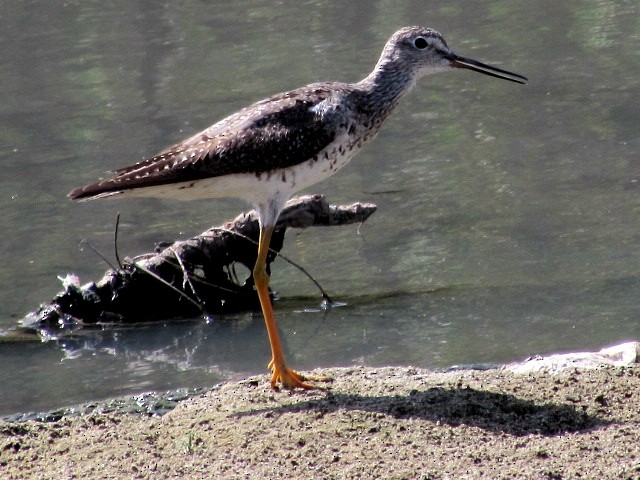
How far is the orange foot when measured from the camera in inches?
277

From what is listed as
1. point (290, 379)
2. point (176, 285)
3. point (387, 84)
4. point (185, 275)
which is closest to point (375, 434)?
point (290, 379)

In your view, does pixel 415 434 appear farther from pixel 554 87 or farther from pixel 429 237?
pixel 554 87

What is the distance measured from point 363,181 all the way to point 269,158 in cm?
485

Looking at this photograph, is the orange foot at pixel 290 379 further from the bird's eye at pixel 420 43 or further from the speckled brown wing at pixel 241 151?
the bird's eye at pixel 420 43

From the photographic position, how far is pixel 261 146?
7.24 meters

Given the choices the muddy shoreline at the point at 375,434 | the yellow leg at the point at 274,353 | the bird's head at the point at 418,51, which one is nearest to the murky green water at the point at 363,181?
the yellow leg at the point at 274,353

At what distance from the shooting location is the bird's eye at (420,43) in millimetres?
8156

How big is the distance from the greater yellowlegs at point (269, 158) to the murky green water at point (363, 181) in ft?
4.88

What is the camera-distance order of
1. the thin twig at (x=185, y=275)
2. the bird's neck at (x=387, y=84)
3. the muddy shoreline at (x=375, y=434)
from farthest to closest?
the thin twig at (x=185, y=275), the bird's neck at (x=387, y=84), the muddy shoreline at (x=375, y=434)

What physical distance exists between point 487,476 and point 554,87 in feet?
30.1

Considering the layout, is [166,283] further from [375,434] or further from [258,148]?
[375,434]

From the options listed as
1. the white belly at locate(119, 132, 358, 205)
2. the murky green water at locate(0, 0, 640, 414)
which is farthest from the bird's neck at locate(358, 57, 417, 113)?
the murky green water at locate(0, 0, 640, 414)

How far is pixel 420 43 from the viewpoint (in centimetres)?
817

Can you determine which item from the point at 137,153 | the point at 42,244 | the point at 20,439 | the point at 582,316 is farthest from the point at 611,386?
the point at 137,153
